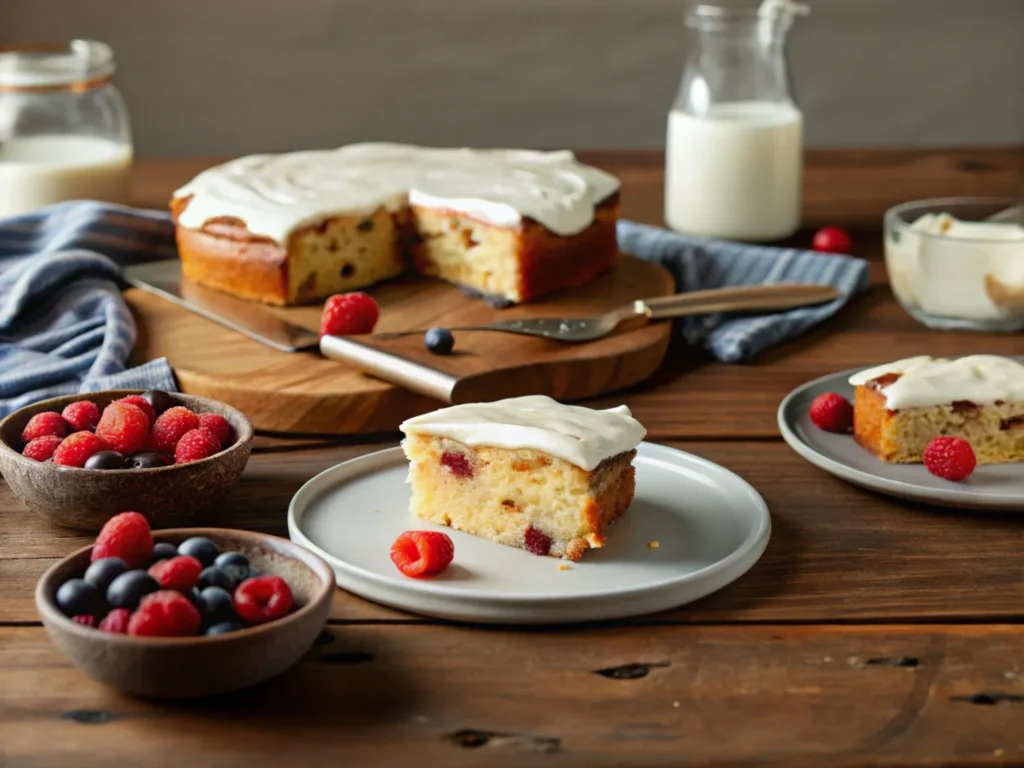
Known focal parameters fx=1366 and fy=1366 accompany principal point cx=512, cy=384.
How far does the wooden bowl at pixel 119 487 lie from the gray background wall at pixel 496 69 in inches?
138

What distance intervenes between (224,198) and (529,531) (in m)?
1.47

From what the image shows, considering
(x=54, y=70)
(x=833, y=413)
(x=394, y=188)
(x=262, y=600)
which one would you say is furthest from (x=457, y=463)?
(x=54, y=70)

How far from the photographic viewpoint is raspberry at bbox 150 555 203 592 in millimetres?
1459

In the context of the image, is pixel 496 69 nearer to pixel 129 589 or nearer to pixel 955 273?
pixel 955 273

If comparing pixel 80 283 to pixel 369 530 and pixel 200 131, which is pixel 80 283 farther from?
pixel 200 131

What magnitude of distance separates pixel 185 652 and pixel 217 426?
612 millimetres

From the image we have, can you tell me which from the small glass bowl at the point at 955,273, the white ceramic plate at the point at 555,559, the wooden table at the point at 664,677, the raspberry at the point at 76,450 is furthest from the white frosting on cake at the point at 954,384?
the raspberry at the point at 76,450

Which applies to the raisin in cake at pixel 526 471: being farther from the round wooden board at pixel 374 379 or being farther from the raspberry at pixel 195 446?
the round wooden board at pixel 374 379

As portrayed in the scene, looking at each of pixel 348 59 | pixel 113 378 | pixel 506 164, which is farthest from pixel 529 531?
pixel 348 59

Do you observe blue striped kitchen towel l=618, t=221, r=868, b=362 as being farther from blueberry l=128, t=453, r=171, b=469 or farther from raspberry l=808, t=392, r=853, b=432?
blueberry l=128, t=453, r=171, b=469

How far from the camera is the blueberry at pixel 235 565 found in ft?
4.88

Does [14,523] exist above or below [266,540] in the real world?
below

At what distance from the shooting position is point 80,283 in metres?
2.82

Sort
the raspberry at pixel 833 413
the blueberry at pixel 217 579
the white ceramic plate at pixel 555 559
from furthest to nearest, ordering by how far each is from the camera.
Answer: the raspberry at pixel 833 413 → the white ceramic plate at pixel 555 559 → the blueberry at pixel 217 579
